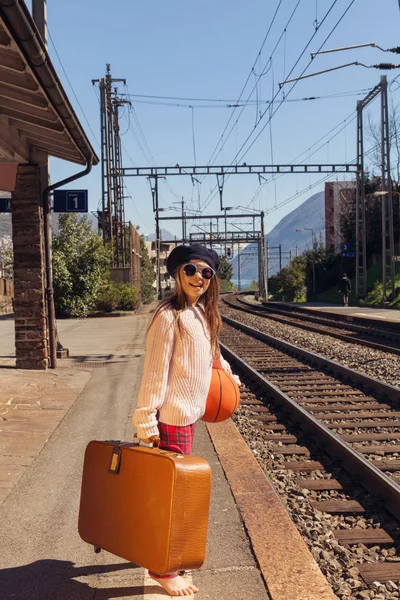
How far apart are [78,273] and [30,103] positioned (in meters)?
24.0

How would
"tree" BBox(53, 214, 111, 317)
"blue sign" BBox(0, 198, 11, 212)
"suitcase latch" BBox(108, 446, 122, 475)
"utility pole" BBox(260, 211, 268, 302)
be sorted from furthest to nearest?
1. "utility pole" BBox(260, 211, 268, 302)
2. "tree" BBox(53, 214, 111, 317)
3. "blue sign" BBox(0, 198, 11, 212)
4. "suitcase latch" BBox(108, 446, 122, 475)

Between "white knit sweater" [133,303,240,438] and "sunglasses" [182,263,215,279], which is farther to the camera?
"sunglasses" [182,263,215,279]

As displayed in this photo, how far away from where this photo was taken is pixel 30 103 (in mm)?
7648

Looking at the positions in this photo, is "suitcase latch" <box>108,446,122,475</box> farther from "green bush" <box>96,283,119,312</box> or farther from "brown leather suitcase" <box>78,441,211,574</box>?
"green bush" <box>96,283,119,312</box>

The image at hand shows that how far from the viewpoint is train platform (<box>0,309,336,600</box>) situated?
3701 millimetres

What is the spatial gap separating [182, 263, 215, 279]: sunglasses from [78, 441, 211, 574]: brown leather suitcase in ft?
2.82

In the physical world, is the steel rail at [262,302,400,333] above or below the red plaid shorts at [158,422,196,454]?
below

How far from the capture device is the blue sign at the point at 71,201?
503 inches

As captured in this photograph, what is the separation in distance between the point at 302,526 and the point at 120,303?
31.6 m

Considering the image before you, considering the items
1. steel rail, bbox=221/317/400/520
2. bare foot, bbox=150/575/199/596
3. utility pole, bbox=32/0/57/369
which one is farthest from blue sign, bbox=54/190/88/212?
bare foot, bbox=150/575/199/596

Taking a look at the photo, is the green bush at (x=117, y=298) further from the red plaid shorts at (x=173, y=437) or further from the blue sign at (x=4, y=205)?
the red plaid shorts at (x=173, y=437)

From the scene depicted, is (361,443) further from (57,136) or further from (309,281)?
(309,281)

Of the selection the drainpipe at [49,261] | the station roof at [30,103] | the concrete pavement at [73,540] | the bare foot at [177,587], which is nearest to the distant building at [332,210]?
the drainpipe at [49,261]

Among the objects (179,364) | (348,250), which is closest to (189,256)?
(179,364)
